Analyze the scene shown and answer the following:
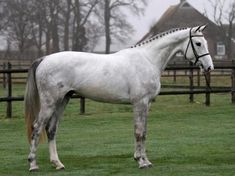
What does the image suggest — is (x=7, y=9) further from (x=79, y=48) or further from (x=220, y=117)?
(x=220, y=117)

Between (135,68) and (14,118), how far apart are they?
6.79m

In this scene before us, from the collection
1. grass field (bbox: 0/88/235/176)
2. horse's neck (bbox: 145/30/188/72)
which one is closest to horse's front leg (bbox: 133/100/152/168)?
grass field (bbox: 0/88/235/176)

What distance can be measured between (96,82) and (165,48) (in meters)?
1.06

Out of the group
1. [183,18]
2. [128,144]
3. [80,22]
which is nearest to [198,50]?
[128,144]

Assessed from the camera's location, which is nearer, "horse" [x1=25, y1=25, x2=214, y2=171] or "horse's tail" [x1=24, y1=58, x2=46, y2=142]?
"horse" [x1=25, y1=25, x2=214, y2=171]

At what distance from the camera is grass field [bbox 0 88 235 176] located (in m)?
6.80

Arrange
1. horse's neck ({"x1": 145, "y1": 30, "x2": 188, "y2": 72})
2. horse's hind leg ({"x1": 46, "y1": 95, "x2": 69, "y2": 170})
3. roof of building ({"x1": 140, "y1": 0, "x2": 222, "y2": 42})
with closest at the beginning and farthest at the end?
horse's hind leg ({"x1": 46, "y1": 95, "x2": 69, "y2": 170}) → horse's neck ({"x1": 145, "y1": 30, "x2": 188, "y2": 72}) → roof of building ({"x1": 140, "y1": 0, "x2": 222, "y2": 42})

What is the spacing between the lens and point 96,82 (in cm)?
684

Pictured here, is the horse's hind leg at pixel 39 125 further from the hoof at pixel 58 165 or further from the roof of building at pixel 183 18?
the roof of building at pixel 183 18

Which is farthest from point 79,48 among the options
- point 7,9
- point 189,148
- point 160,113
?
point 189,148

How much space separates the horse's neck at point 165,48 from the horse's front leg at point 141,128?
57 cm

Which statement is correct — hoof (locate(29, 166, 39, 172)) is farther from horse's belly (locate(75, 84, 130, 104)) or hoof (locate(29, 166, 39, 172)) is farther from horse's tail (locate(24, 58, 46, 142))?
horse's belly (locate(75, 84, 130, 104))

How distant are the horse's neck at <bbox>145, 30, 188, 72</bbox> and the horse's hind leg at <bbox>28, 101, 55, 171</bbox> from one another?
56.6 inches

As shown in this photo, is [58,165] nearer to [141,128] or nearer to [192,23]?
[141,128]
